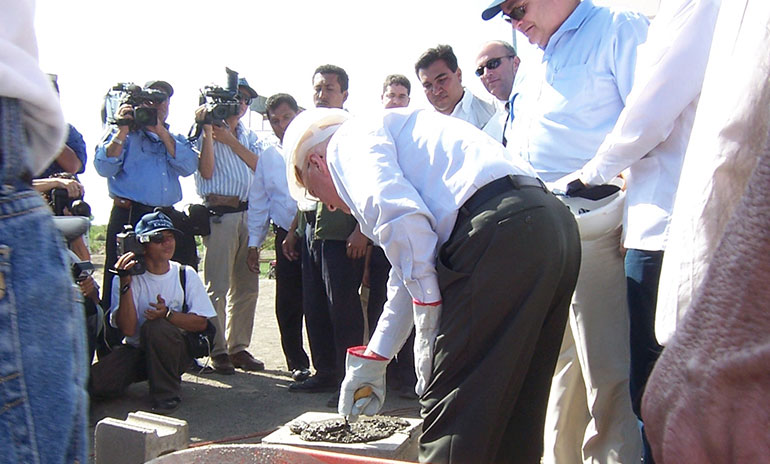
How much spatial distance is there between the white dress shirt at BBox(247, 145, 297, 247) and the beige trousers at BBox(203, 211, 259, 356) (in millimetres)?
207

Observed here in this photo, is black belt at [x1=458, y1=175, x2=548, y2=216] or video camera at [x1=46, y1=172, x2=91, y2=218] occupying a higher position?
black belt at [x1=458, y1=175, x2=548, y2=216]

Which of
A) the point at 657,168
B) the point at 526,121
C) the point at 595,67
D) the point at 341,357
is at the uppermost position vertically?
the point at 595,67

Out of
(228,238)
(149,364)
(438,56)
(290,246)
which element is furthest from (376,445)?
(228,238)

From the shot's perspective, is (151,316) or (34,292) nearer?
(34,292)

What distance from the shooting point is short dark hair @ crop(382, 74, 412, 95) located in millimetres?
5328

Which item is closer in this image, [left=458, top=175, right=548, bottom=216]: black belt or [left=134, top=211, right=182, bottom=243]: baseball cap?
[left=458, top=175, right=548, bottom=216]: black belt

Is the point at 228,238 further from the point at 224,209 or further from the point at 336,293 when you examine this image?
the point at 336,293

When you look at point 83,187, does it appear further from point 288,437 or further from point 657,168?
point 657,168

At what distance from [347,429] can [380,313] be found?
187 centimetres

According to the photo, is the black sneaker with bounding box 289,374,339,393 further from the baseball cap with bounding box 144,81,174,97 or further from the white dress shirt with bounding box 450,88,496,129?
the baseball cap with bounding box 144,81,174,97

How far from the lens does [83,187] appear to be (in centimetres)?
440

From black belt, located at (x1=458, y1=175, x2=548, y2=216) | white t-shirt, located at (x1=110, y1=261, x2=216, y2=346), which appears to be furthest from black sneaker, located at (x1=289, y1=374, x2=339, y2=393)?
black belt, located at (x1=458, y1=175, x2=548, y2=216)

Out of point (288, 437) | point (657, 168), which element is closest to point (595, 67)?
point (657, 168)

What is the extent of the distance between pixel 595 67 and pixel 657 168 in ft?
1.80
